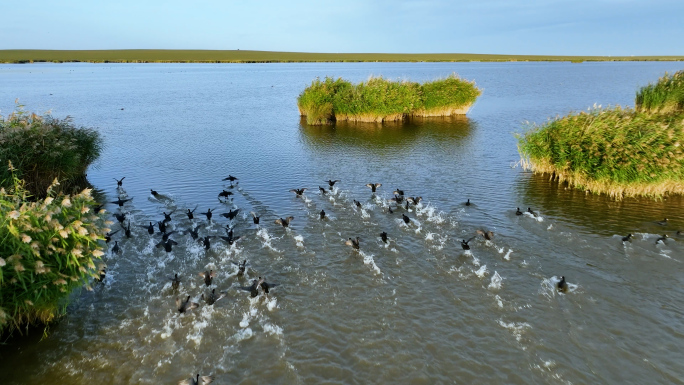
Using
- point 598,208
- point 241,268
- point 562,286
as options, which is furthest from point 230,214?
point 598,208

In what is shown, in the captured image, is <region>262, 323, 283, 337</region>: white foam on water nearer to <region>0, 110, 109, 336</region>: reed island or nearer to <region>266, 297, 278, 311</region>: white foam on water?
<region>266, 297, 278, 311</region>: white foam on water

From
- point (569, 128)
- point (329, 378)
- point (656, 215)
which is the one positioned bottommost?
point (329, 378)

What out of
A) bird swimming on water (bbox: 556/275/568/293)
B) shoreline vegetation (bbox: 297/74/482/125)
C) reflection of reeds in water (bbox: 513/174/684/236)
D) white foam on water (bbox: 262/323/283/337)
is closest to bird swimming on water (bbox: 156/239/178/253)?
white foam on water (bbox: 262/323/283/337)

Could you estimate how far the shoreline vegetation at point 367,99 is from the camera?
41.6m

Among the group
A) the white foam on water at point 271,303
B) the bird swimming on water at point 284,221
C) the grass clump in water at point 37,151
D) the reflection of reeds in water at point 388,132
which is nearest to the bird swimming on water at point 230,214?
the bird swimming on water at point 284,221

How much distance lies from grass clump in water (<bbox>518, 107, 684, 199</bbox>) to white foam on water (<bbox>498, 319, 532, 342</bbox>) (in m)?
12.5

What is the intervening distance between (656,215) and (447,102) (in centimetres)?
2978

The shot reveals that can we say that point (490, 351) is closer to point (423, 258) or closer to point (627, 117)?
point (423, 258)

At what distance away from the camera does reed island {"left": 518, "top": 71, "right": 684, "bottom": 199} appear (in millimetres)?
18453

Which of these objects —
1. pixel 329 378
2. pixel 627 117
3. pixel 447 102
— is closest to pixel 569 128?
pixel 627 117

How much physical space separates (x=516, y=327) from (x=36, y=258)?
11.3 meters

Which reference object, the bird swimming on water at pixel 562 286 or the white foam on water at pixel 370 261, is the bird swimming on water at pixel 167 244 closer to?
the white foam on water at pixel 370 261

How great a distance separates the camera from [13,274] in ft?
28.8

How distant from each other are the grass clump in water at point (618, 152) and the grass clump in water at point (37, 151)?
2376 centimetres
